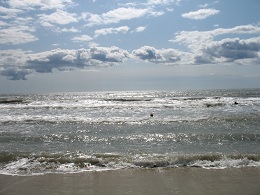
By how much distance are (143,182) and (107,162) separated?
2.12m

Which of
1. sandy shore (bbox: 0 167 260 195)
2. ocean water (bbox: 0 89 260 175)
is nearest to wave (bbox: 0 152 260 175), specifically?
ocean water (bbox: 0 89 260 175)

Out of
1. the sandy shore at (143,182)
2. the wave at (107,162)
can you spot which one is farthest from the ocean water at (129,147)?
the sandy shore at (143,182)

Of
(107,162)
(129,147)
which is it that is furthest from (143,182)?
(129,147)

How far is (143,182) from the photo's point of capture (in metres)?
6.91

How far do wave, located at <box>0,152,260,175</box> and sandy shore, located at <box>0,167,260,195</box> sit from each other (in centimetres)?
47

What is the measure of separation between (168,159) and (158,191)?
2.51 m

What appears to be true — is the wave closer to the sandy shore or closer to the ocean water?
the ocean water

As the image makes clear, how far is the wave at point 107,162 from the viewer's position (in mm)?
8242

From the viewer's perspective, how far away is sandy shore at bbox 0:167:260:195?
20.8 feet

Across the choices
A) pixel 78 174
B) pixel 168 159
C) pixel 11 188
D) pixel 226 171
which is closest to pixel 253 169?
pixel 226 171

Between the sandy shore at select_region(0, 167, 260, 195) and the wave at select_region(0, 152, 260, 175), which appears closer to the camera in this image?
the sandy shore at select_region(0, 167, 260, 195)

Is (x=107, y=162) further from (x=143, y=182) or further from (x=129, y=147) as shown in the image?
(x=129, y=147)

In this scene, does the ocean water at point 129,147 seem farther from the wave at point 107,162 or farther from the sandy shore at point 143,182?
the sandy shore at point 143,182

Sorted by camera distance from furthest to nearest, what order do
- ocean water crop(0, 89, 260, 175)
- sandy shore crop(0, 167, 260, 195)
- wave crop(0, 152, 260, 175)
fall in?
ocean water crop(0, 89, 260, 175) → wave crop(0, 152, 260, 175) → sandy shore crop(0, 167, 260, 195)
